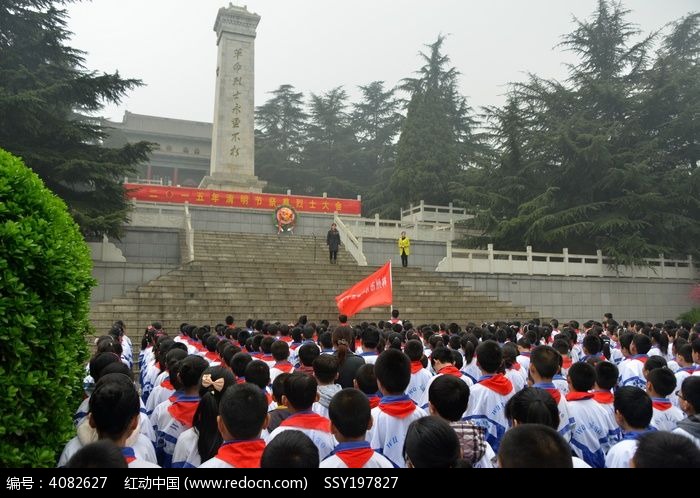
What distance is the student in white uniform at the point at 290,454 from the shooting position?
2125 mm

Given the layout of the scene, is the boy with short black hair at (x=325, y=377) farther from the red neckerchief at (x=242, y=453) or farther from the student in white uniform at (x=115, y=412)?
the student in white uniform at (x=115, y=412)

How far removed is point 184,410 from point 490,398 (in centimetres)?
225

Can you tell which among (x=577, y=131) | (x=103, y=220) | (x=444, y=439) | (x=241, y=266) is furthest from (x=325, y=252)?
(x=444, y=439)

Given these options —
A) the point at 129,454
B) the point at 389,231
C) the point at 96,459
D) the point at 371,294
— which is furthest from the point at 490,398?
the point at 389,231

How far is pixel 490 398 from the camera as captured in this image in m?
3.99

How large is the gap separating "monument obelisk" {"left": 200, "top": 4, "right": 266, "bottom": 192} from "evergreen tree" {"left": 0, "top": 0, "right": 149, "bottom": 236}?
367 inches

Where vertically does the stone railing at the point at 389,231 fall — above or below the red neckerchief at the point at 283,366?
above

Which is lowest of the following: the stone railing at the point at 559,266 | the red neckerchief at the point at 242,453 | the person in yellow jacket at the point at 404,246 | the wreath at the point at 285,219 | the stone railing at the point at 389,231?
the red neckerchief at the point at 242,453

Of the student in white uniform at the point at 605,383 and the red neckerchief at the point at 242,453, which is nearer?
the red neckerchief at the point at 242,453

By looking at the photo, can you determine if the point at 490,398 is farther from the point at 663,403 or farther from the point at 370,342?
the point at 370,342

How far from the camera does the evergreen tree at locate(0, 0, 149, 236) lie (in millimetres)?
13586

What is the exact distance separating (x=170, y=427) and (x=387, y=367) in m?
1.59

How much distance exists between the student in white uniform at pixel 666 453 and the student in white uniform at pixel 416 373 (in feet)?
10.0

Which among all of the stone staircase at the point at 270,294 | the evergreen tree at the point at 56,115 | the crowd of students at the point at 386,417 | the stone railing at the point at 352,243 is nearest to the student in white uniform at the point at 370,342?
the crowd of students at the point at 386,417
